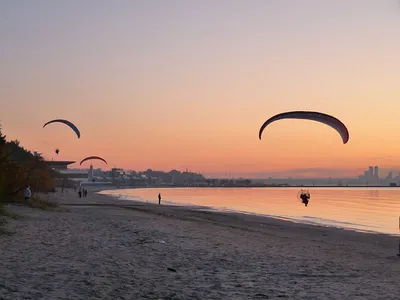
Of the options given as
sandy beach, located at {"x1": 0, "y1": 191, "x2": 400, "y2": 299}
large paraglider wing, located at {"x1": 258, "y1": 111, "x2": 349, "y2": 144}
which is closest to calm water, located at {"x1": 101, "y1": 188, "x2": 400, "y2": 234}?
large paraglider wing, located at {"x1": 258, "y1": 111, "x2": 349, "y2": 144}

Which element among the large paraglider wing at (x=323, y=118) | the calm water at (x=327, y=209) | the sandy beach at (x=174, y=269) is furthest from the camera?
the calm water at (x=327, y=209)

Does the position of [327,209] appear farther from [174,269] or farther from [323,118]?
[174,269]

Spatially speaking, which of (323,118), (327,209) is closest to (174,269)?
(323,118)

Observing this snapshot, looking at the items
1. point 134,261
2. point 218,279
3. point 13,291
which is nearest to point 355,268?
point 218,279

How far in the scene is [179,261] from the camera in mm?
10609

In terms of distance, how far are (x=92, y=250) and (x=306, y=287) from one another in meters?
5.43

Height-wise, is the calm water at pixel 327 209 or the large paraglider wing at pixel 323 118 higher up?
the large paraglider wing at pixel 323 118

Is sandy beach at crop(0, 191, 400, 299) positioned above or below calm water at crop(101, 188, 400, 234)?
above

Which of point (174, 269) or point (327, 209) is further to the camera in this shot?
point (327, 209)

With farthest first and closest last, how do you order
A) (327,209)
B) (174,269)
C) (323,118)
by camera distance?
(327,209) < (323,118) < (174,269)

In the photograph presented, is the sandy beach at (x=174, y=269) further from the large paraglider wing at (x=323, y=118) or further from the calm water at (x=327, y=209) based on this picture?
the calm water at (x=327, y=209)

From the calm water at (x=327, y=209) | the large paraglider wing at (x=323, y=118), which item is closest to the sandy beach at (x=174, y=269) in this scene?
the large paraglider wing at (x=323, y=118)

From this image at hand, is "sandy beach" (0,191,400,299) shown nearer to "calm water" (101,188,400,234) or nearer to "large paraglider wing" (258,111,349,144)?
"large paraglider wing" (258,111,349,144)

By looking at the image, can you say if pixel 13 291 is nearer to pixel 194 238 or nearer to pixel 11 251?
pixel 11 251
